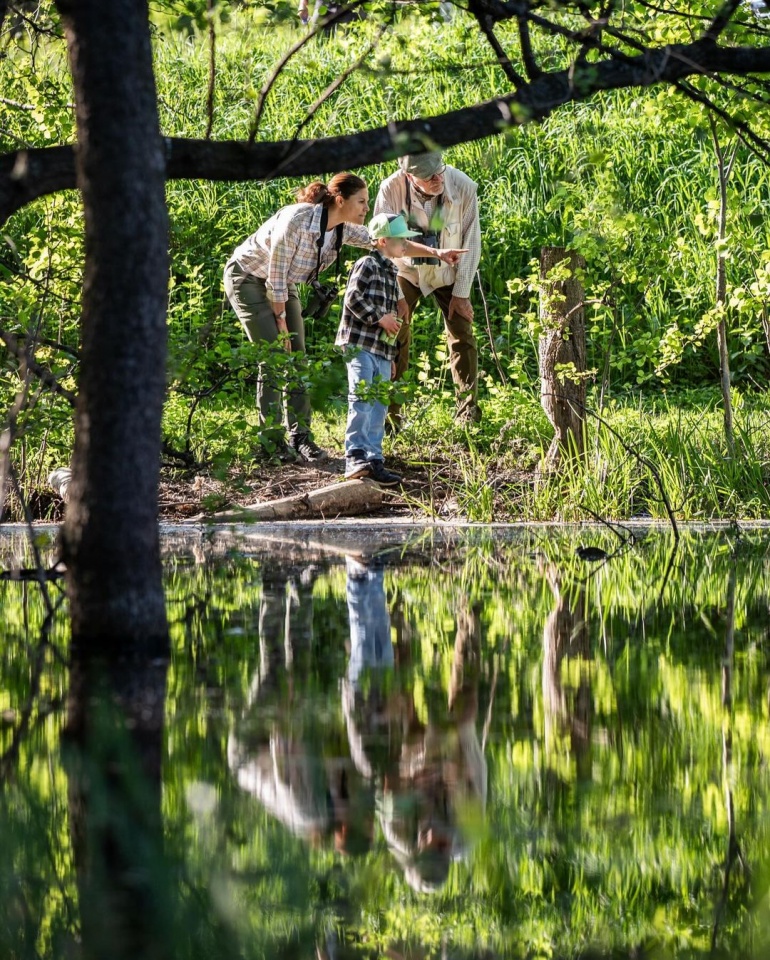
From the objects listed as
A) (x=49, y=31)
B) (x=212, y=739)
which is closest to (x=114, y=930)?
(x=212, y=739)

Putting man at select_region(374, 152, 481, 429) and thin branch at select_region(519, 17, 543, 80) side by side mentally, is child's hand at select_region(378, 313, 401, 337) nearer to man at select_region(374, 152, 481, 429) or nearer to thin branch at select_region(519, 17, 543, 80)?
man at select_region(374, 152, 481, 429)

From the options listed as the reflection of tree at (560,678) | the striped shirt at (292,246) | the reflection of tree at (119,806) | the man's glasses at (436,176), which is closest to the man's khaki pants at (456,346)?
the man's glasses at (436,176)

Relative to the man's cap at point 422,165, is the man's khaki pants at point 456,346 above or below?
below

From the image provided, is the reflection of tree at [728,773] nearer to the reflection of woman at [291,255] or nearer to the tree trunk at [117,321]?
the tree trunk at [117,321]

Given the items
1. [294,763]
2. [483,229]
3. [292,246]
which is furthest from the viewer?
[483,229]

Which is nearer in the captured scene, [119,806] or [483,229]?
[119,806]

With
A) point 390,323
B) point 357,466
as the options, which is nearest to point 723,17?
point 390,323

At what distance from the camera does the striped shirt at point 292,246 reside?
33.9ft

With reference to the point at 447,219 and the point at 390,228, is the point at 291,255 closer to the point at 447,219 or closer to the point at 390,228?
the point at 390,228

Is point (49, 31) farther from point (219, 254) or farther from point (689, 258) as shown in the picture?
point (219, 254)

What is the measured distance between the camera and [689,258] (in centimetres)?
1384

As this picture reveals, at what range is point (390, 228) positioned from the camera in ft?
33.1

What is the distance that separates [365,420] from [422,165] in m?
1.99

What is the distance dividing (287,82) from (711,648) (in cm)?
1391
